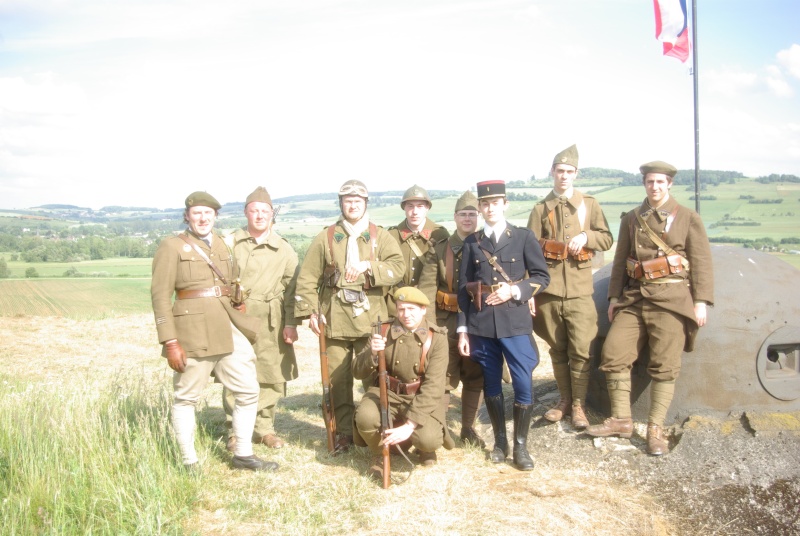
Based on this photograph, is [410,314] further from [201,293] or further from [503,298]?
[201,293]

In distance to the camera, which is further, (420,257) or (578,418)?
(420,257)

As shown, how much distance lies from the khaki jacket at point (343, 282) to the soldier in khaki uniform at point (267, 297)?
33cm

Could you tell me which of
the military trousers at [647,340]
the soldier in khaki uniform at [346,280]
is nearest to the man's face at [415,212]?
the soldier in khaki uniform at [346,280]

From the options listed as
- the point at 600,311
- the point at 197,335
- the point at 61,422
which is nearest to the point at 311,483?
the point at 197,335

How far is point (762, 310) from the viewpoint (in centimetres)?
568

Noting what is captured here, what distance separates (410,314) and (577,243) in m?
1.72

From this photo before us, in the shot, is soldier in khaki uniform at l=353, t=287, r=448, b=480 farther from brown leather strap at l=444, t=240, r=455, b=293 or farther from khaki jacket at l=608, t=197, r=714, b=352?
khaki jacket at l=608, t=197, r=714, b=352

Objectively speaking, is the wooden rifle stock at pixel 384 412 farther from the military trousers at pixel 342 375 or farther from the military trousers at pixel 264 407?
the military trousers at pixel 264 407

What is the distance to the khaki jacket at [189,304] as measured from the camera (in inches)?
196

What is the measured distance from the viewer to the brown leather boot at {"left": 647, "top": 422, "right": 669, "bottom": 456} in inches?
210

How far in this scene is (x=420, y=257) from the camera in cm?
644

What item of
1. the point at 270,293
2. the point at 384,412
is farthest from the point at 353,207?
the point at 384,412

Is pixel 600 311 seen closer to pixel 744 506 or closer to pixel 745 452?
pixel 745 452

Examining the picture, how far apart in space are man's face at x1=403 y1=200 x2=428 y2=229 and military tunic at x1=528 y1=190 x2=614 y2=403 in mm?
1037
